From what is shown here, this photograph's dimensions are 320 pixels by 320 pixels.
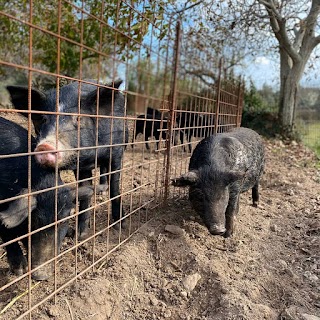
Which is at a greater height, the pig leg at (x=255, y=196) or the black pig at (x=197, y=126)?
the black pig at (x=197, y=126)

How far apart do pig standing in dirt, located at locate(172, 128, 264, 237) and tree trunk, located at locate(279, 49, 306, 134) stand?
9096 millimetres

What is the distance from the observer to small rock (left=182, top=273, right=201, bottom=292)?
2.79m

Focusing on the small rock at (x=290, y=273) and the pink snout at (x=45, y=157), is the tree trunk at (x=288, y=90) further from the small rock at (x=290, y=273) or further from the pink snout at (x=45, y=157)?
the pink snout at (x=45, y=157)

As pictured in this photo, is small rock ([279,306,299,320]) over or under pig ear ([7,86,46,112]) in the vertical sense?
under

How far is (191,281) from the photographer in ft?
9.30

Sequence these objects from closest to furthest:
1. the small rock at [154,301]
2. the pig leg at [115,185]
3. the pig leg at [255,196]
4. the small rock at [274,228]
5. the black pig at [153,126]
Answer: the small rock at [154,301]
the black pig at [153,126]
the pig leg at [115,185]
the small rock at [274,228]
the pig leg at [255,196]

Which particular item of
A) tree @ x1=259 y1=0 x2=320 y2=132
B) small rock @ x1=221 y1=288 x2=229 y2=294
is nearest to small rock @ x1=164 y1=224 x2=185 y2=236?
small rock @ x1=221 y1=288 x2=229 y2=294

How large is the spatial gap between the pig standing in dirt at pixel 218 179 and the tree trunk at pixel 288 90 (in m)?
9.10

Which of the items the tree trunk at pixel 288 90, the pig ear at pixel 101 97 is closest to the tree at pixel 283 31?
the tree trunk at pixel 288 90

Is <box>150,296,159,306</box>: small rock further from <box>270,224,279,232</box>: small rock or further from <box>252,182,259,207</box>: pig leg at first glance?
<box>252,182,259,207</box>: pig leg

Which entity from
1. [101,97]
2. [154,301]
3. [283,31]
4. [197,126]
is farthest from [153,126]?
[283,31]

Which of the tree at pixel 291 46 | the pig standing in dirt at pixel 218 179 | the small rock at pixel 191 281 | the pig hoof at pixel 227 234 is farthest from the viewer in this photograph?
the tree at pixel 291 46

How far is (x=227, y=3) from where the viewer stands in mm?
8820

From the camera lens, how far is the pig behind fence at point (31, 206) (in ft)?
7.72
